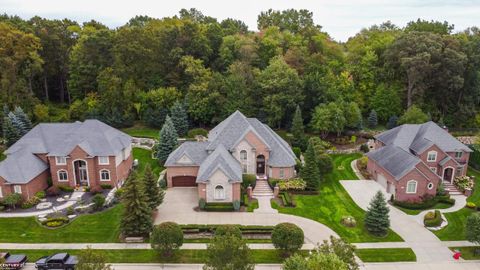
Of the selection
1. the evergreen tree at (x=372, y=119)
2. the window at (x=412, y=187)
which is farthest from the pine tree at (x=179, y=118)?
the window at (x=412, y=187)

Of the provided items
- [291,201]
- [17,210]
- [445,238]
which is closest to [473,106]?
[445,238]

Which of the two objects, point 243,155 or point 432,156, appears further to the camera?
point 243,155

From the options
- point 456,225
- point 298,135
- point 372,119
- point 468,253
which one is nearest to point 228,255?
point 468,253

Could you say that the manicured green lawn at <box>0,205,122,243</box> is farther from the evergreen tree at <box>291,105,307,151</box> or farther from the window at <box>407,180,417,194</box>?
the window at <box>407,180,417,194</box>

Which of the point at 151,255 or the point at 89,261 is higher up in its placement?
the point at 89,261

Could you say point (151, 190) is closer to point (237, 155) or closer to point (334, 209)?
point (237, 155)

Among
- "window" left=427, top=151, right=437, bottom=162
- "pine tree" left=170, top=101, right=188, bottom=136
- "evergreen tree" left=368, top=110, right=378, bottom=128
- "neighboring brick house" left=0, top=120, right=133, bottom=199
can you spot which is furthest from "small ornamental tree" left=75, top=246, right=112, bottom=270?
"evergreen tree" left=368, top=110, right=378, bottom=128

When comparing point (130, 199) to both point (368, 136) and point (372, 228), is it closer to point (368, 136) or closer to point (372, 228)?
point (372, 228)
